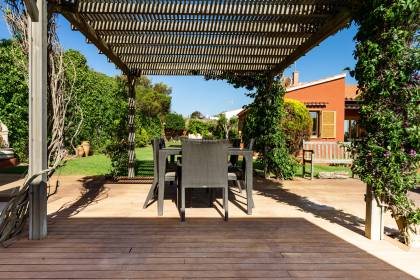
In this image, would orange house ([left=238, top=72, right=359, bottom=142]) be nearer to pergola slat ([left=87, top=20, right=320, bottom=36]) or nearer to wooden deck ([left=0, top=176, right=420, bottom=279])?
pergola slat ([left=87, top=20, right=320, bottom=36])

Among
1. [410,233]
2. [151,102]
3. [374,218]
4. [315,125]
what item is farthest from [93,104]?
[151,102]

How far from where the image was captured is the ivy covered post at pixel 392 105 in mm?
2617

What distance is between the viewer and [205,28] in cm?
452

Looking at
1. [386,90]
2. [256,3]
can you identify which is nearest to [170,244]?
[386,90]

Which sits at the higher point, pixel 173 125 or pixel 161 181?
pixel 173 125

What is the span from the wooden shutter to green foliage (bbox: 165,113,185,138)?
17.8 meters

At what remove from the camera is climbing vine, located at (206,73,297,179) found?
6633 millimetres

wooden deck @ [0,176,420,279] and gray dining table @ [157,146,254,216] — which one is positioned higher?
gray dining table @ [157,146,254,216]

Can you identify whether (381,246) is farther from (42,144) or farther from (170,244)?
(42,144)

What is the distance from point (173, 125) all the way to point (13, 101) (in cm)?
1881

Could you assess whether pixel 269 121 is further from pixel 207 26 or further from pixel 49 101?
pixel 49 101

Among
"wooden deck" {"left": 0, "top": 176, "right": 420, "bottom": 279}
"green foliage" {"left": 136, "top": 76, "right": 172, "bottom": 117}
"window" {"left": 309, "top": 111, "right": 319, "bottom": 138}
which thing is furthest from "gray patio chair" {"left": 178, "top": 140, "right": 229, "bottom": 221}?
"green foliage" {"left": 136, "top": 76, "right": 172, "bottom": 117}

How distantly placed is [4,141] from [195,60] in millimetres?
7935

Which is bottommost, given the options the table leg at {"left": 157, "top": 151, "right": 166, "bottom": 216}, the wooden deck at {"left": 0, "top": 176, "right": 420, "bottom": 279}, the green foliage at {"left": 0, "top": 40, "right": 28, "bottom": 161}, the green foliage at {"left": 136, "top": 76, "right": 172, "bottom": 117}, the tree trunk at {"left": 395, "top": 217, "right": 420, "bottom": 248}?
the wooden deck at {"left": 0, "top": 176, "right": 420, "bottom": 279}
